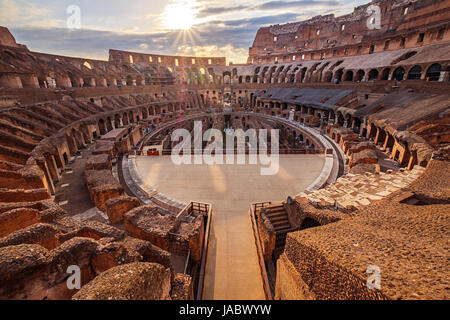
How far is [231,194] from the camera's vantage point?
11.3 meters

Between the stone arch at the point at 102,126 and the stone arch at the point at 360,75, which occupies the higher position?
the stone arch at the point at 360,75

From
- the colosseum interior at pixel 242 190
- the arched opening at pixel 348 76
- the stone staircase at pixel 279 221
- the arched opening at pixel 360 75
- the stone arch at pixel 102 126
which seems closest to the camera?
the colosseum interior at pixel 242 190

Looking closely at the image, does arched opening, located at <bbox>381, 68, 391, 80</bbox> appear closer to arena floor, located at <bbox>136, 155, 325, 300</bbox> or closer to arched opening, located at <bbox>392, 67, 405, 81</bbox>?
arched opening, located at <bbox>392, 67, 405, 81</bbox>

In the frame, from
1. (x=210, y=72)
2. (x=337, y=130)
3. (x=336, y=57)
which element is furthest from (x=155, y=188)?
(x=210, y=72)

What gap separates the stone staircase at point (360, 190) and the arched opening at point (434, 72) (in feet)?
55.3

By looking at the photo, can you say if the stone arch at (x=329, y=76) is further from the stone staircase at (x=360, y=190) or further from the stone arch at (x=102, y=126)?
the stone arch at (x=102, y=126)

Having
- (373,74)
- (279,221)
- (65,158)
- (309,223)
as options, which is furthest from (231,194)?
(373,74)

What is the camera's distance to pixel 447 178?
7.86m

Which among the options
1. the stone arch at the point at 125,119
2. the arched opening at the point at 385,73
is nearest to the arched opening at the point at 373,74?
the arched opening at the point at 385,73

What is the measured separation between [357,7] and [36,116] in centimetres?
4816

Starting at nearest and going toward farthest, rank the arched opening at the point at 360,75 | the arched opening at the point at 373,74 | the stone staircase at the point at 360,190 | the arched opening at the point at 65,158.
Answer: the stone staircase at the point at 360,190 → the arched opening at the point at 65,158 → the arched opening at the point at 373,74 → the arched opening at the point at 360,75

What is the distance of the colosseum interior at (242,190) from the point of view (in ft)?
12.7

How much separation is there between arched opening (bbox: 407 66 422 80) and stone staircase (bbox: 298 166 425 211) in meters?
18.4

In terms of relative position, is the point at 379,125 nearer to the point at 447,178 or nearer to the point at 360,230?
the point at 447,178
